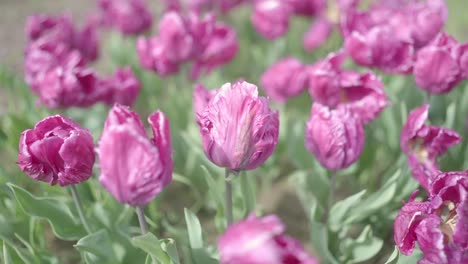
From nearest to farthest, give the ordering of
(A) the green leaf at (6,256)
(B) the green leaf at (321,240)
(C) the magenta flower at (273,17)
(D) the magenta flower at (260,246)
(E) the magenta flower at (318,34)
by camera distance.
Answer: (D) the magenta flower at (260,246) < (A) the green leaf at (6,256) < (B) the green leaf at (321,240) < (C) the magenta flower at (273,17) < (E) the magenta flower at (318,34)

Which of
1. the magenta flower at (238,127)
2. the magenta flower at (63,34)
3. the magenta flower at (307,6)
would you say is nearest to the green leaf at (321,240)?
the magenta flower at (238,127)

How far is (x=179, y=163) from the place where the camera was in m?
1.38

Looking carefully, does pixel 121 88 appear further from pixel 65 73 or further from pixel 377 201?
pixel 377 201

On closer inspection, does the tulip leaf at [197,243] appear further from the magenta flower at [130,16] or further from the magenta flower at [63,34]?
the magenta flower at [130,16]

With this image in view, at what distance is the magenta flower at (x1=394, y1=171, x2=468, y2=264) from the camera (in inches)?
29.4

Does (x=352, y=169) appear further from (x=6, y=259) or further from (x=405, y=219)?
(x=6, y=259)

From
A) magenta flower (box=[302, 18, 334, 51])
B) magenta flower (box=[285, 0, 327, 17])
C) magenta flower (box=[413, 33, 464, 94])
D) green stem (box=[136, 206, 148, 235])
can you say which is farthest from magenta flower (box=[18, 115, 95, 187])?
magenta flower (box=[302, 18, 334, 51])

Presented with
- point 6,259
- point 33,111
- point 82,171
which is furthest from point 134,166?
point 33,111

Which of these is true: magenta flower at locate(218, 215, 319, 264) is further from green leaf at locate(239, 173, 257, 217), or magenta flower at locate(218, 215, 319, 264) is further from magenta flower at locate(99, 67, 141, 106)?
magenta flower at locate(99, 67, 141, 106)

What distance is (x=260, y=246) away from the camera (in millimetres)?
529

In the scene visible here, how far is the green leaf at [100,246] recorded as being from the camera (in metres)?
0.88

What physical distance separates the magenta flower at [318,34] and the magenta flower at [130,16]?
1.95ft

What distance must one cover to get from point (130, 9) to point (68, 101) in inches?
26.9


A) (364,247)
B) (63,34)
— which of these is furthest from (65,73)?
(364,247)
